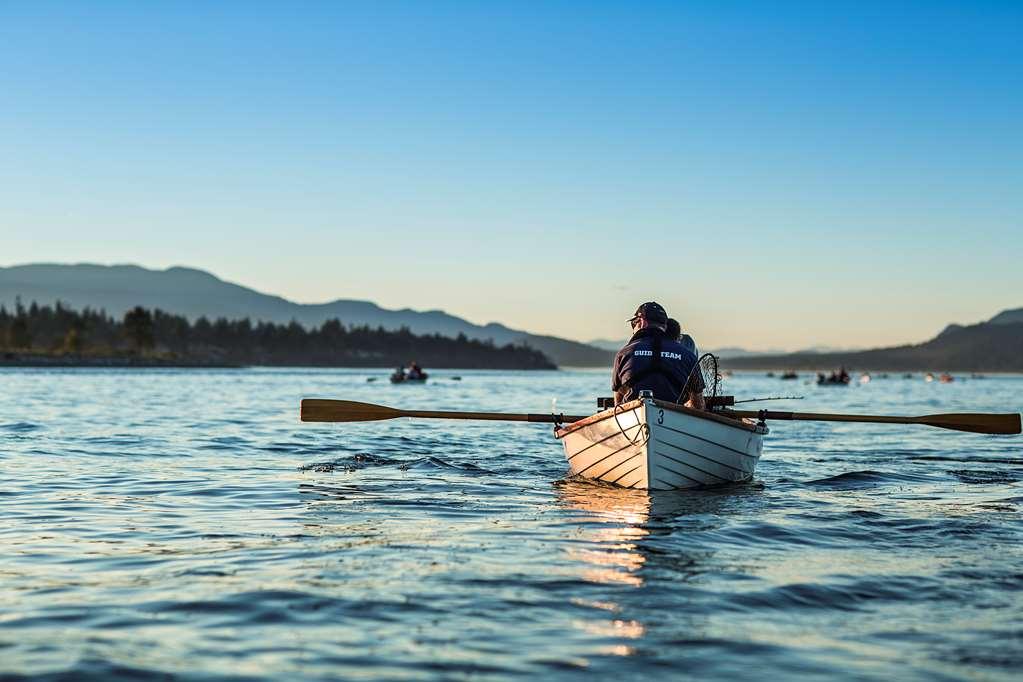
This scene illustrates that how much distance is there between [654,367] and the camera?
55.2 feet

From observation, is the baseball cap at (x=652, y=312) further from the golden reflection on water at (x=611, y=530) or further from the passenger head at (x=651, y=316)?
the golden reflection on water at (x=611, y=530)

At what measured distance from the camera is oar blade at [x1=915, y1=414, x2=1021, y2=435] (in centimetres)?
1848

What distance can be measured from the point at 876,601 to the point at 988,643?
4.88ft

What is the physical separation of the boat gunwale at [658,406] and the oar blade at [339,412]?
11.5ft

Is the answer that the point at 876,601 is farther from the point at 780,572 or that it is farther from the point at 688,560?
the point at 688,560

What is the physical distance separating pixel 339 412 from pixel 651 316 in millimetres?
6648

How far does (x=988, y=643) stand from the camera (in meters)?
7.80

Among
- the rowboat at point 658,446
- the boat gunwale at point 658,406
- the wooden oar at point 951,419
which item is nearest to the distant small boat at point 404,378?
the boat gunwale at point 658,406

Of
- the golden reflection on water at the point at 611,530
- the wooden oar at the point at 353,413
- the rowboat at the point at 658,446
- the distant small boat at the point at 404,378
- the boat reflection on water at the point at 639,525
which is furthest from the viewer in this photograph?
the distant small boat at the point at 404,378

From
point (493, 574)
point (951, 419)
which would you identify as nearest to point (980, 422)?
point (951, 419)

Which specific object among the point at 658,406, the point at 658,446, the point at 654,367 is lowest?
the point at 658,446

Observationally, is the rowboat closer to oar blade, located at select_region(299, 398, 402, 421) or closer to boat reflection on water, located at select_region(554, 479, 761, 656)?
boat reflection on water, located at select_region(554, 479, 761, 656)

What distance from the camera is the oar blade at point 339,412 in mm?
19625

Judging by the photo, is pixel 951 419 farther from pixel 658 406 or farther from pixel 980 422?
pixel 658 406
